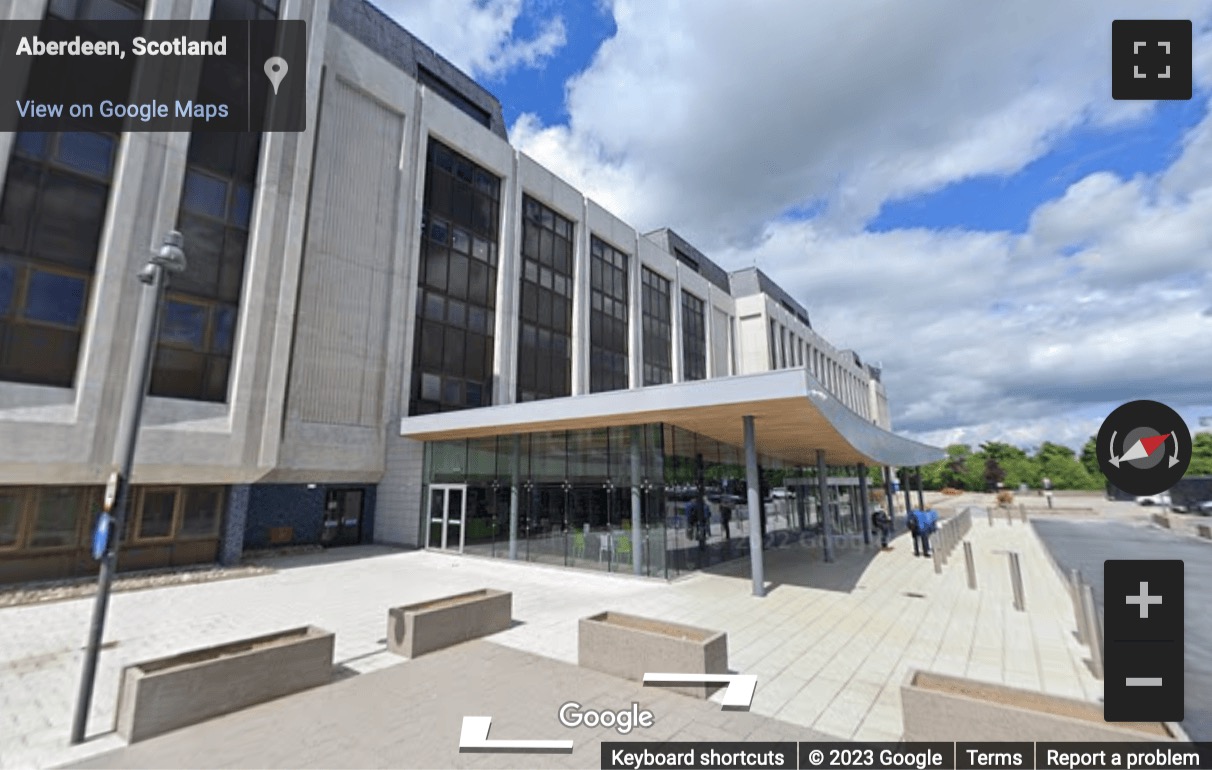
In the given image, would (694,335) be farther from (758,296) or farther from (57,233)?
(57,233)

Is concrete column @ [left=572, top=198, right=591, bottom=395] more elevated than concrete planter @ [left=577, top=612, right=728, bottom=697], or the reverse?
concrete column @ [left=572, top=198, right=591, bottom=395]

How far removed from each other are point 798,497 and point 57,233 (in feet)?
92.4

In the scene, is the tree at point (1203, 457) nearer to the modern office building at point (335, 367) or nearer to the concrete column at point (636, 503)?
the modern office building at point (335, 367)

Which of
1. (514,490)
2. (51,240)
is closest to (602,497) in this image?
(514,490)

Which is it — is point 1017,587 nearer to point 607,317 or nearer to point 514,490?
point 514,490

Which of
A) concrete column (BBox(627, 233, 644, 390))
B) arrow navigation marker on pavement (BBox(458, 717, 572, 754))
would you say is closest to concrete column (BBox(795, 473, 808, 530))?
concrete column (BBox(627, 233, 644, 390))

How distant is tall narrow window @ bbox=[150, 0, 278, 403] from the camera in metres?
16.0

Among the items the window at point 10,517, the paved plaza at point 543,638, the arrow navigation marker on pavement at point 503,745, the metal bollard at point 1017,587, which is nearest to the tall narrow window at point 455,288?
the paved plaza at point 543,638

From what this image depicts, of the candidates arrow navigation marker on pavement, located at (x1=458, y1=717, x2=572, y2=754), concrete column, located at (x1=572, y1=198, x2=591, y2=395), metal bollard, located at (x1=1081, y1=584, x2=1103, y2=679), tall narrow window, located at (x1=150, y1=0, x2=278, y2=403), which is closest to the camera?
arrow navigation marker on pavement, located at (x1=458, y1=717, x2=572, y2=754)

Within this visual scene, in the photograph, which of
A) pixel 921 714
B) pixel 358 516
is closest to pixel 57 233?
pixel 358 516

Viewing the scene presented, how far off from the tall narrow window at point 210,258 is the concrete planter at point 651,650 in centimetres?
1518

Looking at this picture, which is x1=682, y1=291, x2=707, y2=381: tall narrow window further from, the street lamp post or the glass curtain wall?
the street lamp post

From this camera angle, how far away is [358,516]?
2156cm

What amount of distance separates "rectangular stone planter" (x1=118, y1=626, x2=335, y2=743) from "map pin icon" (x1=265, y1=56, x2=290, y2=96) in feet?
63.9
